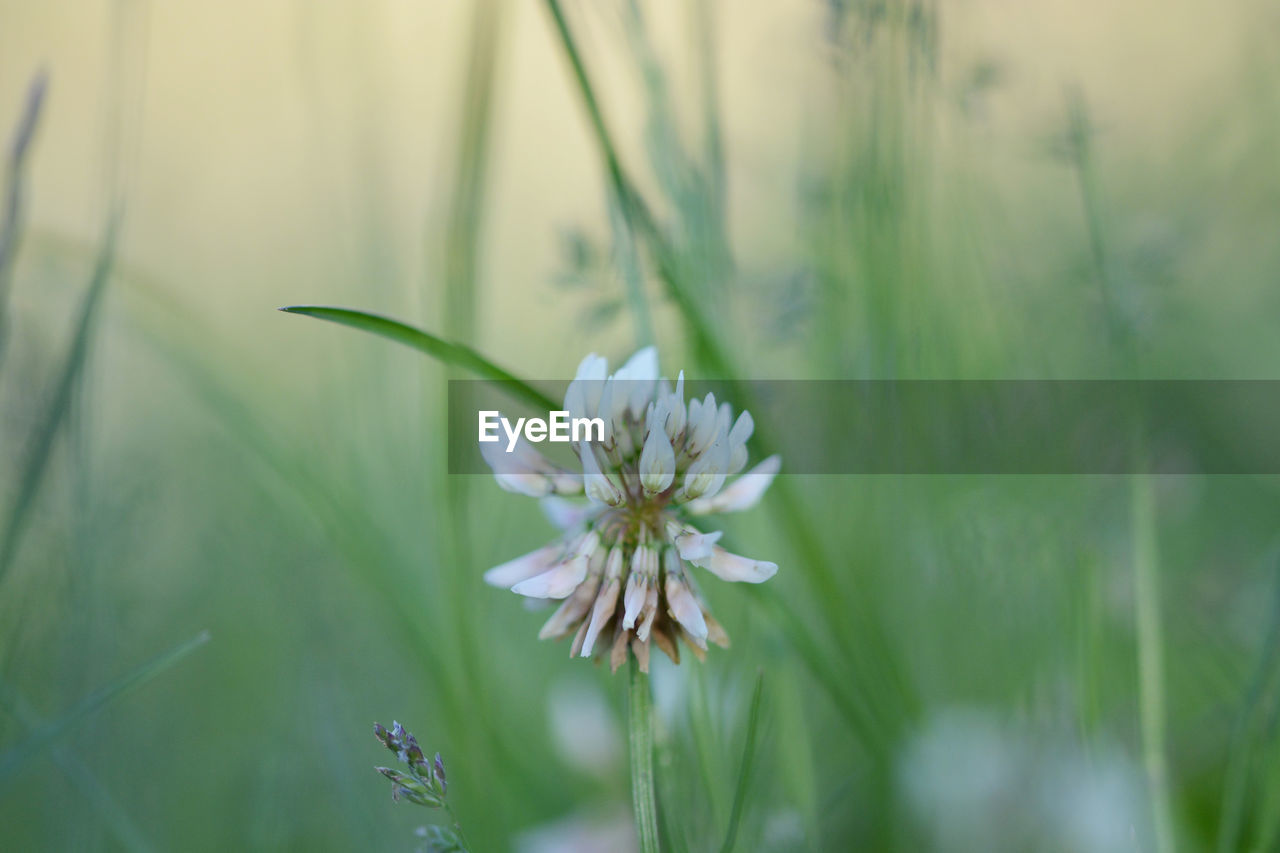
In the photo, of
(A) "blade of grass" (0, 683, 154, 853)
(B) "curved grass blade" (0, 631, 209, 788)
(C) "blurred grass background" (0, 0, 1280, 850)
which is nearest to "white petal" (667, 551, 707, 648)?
(C) "blurred grass background" (0, 0, 1280, 850)

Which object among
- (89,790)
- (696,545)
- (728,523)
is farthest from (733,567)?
(89,790)

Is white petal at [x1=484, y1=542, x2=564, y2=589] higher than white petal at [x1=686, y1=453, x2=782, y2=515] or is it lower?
lower

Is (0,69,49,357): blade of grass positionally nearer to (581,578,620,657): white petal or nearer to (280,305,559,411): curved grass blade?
(280,305,559,411): curved grass blade

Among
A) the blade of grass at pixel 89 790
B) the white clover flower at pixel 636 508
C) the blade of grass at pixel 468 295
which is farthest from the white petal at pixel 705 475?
the blade of grass at pixel 89 790

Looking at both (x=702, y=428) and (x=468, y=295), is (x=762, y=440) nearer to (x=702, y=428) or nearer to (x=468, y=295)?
(x=702, y=428)

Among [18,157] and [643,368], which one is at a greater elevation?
[18,157]

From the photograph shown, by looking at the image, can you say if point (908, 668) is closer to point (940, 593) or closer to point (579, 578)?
point (940, 593)
